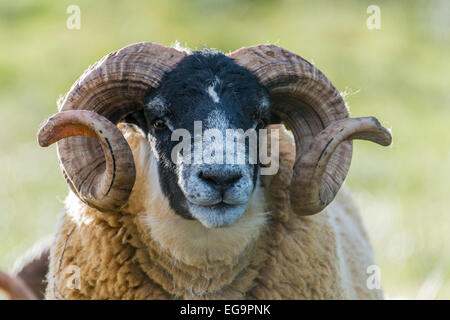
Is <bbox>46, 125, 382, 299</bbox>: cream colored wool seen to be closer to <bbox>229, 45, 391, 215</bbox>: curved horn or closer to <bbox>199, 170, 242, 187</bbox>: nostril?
<bbox>229, 45, 391, 215</bbox>: curved horn

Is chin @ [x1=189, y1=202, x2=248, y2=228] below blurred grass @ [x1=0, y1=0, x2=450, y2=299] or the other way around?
below

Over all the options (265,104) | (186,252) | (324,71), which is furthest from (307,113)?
(324,71)

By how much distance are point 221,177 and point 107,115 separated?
95 centimetres

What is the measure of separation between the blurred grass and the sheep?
4.11m

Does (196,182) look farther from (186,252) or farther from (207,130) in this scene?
(186,252)

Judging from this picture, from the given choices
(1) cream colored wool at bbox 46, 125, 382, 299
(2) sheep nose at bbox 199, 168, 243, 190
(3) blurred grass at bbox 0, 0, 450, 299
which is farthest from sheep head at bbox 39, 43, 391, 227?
(3) blurred grass at bbox 0, 0, 450, 299

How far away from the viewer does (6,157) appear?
41.1 ft

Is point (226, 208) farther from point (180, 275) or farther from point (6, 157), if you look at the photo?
point (6, 157)

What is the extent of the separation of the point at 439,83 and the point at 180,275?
13.8 m

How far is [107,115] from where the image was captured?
4.48 meters

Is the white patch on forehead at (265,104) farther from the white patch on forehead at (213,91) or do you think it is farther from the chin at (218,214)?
the chin at (218,214)

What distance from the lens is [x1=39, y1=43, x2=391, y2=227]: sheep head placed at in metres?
4.08

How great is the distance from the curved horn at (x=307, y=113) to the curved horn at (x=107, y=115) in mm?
540
